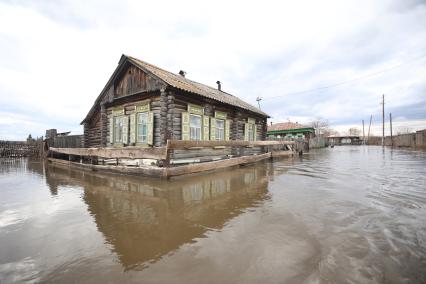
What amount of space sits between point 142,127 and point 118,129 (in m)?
2.40

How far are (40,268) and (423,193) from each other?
6.95 meters

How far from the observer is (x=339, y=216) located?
11.2 feet

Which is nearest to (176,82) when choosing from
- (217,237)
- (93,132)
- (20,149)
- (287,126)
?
(93,132)

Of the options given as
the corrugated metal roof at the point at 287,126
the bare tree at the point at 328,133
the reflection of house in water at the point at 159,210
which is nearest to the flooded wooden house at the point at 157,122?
the reflection of house in water at the point at 159,210

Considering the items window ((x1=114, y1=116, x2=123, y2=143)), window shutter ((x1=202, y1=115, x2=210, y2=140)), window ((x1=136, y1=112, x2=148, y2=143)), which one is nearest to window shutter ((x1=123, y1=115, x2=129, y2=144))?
window ((x1=114, y1=116, x2=123, y2=143))

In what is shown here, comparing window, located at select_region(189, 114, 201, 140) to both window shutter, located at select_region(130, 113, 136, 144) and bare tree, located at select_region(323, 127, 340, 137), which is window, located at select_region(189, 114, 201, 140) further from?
A: bare tree, located at select_region(323, 127, 340, 137)

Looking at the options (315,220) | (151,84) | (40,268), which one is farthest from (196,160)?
(40,268)

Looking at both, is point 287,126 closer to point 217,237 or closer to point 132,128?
point 132,128

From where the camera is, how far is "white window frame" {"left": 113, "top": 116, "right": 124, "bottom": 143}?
41.3 ft

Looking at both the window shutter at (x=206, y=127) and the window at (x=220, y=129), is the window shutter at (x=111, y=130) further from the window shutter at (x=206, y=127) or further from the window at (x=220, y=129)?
the window at (x=220, y=129)

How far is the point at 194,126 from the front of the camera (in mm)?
11492

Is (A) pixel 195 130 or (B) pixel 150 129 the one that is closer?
(B) pixel 150 129

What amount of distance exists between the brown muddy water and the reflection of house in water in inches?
0.8

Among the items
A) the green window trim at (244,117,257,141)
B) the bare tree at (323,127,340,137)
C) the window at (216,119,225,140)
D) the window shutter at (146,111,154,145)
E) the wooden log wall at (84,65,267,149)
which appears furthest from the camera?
the bare tree at (323,127,340,137)
